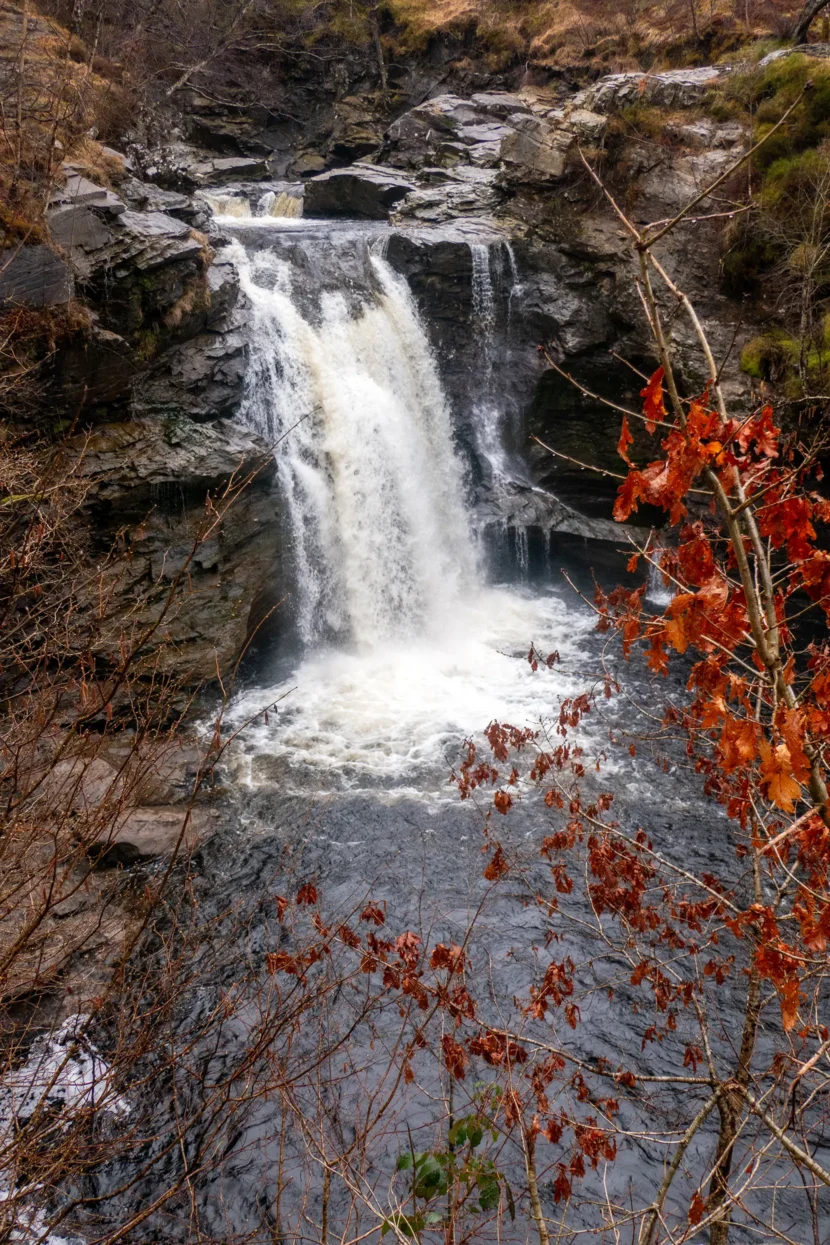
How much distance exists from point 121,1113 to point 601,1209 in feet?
11.6

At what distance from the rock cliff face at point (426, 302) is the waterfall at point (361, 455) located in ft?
1.99

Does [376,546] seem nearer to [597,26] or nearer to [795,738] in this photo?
[795,738]

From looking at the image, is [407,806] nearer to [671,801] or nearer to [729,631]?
[671,801]

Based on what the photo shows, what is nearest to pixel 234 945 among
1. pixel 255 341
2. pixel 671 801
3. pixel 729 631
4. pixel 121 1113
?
pixel 121 1113

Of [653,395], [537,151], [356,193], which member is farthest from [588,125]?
[653,395]

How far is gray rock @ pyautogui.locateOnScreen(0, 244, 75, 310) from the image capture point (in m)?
9.95

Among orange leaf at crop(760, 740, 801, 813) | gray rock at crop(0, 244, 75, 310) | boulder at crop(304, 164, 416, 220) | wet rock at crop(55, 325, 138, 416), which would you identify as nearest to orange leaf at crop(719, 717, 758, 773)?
orange leaf at crop(760, 740, 801, 813)

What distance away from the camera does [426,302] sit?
15.9m

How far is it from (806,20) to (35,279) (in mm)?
15257

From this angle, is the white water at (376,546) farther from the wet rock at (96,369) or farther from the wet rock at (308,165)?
the wet rock at (308,165)

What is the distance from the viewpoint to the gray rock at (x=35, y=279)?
9953mm

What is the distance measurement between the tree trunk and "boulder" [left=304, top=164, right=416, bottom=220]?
8.41 meters

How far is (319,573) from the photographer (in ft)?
45.5

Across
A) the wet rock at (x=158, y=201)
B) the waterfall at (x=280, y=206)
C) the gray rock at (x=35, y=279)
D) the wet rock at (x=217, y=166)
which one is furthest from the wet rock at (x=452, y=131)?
the gray rock at (x=35, y=279)
